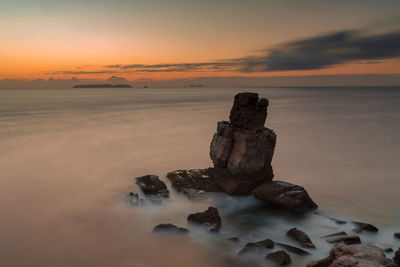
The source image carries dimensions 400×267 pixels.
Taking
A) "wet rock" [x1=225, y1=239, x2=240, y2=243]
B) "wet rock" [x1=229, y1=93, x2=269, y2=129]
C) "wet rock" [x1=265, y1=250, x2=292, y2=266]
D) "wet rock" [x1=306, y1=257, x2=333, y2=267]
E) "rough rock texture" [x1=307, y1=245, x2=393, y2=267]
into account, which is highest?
"wet rock" [x1=229, y1=93, x2=269, y2=129]

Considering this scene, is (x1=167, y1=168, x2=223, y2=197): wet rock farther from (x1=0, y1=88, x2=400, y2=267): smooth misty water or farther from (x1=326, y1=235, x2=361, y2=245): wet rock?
(x1=326, y1=235, x2=361, y2=245): wet rock

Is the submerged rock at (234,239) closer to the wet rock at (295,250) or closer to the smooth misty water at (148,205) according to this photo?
the smooth misty water at (148,205)

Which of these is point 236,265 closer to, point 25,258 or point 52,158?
point 25,258

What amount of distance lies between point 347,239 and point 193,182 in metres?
7.05

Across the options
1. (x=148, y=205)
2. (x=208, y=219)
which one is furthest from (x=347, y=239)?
(x=148, y=205)

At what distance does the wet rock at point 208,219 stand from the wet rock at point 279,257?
2367 millimetres

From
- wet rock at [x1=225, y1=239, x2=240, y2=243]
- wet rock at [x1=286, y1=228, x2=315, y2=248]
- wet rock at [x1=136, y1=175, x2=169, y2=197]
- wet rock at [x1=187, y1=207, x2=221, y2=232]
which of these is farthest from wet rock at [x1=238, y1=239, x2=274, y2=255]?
wet rock at [x1=136, y1=175, x2=169, y2=197]

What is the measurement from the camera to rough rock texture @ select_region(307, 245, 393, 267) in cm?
618

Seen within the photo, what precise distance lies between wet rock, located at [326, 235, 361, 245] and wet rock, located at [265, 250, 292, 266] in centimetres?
195

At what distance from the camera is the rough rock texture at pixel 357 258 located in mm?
6180

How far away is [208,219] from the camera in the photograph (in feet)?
36.0

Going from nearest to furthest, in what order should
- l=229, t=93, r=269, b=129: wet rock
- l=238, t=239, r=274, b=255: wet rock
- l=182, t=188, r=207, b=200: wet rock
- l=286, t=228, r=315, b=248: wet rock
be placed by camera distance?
l=238, t=239, r=274, b=255: wet rock
l=286, t=228, r=315, b=248: wet rock
l=182, t=188, r=207, b=200: wet rock
l=229, t=93, r=269, b=129: wet rock

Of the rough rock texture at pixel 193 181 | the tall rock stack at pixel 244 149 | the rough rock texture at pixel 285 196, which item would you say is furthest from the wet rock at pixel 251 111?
the rough rock texture at pixel 193 181

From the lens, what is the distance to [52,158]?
20844 mm
